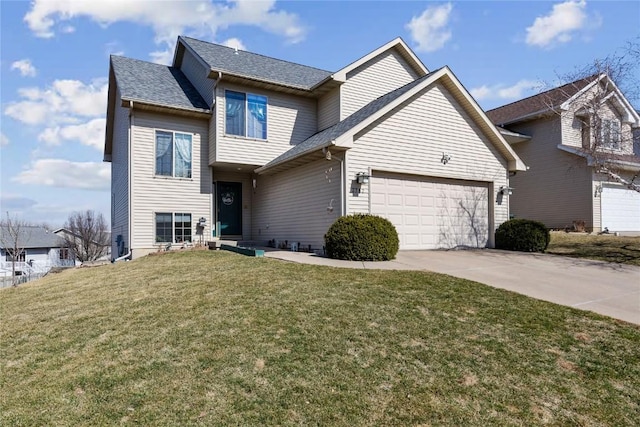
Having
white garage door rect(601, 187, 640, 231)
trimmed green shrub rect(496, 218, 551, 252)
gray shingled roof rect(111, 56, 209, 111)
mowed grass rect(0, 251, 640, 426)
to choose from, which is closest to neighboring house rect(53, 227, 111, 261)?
gray shingled roof rect(111, 56, 209, 111)

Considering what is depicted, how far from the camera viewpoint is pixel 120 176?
18469 mm

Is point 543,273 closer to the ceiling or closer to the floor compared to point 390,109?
closer to the floor

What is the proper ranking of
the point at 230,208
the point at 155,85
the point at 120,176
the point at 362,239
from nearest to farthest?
the point at 362,239
the point at 155,85
the point at 230,208
the point at 120,176

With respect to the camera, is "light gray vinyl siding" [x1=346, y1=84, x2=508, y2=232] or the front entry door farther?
the front entry door

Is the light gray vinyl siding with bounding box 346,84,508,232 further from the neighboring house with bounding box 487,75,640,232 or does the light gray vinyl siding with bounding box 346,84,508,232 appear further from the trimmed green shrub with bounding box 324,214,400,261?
the neighboring house with bounding box 487,75,640,232

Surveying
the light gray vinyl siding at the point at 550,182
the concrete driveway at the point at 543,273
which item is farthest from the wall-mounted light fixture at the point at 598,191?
the concrete driveway at the point at 543,273

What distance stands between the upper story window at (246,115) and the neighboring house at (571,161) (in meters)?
12.8

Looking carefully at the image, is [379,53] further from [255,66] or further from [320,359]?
[320,359]

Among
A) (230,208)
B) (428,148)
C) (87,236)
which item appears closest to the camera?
(428,148)

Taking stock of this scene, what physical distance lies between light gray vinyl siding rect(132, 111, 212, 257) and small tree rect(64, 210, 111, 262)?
3540cm

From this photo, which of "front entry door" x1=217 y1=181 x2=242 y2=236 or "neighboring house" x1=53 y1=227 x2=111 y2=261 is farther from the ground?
"front entry door" x1=217 y1=181 x2=242 y2=236

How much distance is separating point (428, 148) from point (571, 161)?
35.2ft

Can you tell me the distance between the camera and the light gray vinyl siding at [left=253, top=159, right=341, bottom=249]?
1254cm

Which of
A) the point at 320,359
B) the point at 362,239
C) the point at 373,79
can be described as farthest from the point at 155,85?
the point at 320,359
